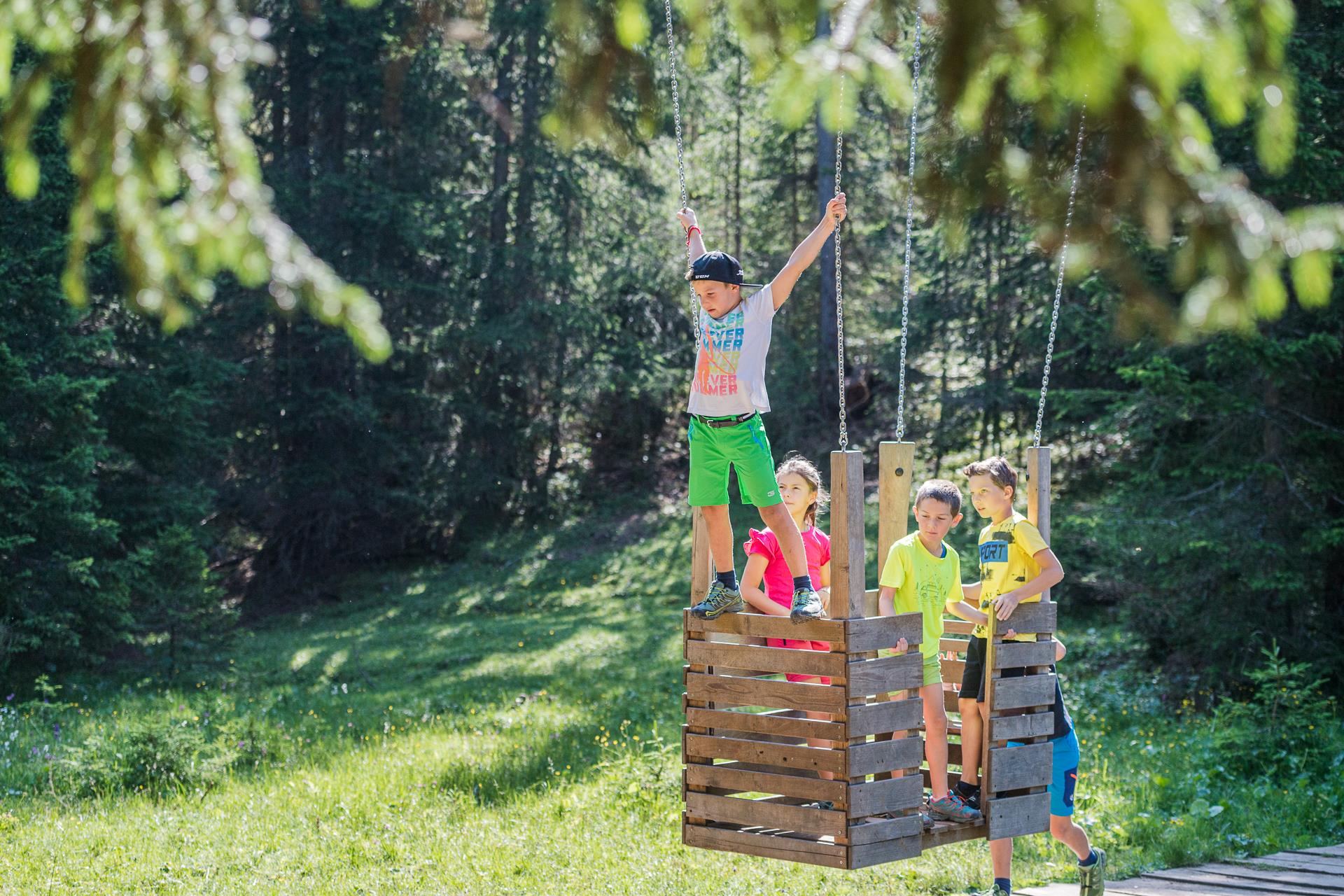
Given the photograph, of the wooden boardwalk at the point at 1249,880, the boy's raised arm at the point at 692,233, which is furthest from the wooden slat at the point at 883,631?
the wooden boardwalk at the point at 1249,880

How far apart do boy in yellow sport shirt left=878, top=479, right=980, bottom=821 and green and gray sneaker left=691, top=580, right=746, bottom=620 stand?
0.60 meters

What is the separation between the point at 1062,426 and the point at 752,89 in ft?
36.7

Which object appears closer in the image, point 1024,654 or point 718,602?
point 718,602

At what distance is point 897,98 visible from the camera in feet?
9.33

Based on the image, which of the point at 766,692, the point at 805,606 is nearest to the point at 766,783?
the point at 766,692

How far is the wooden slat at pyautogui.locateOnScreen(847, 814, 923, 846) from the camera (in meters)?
4.66

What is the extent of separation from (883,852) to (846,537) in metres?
1.20

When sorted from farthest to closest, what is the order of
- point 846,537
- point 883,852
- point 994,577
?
point 994,577 < point 883,852 < point 846,537

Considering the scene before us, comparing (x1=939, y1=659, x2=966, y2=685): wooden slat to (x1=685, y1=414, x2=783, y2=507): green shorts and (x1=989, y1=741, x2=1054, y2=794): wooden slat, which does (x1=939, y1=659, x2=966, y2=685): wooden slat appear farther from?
(x1=685, y1=414, x2=783, y2=507): green shorts

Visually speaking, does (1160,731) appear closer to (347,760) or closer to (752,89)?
(347,760)

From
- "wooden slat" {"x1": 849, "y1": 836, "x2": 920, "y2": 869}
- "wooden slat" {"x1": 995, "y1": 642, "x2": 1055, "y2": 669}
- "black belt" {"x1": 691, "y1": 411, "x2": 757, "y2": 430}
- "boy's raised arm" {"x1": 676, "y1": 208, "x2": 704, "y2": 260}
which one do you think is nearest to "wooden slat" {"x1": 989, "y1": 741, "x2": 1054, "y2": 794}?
"wooden slat" {"x1": 995, "y1": 642, "x2": 1055, "y2": 669}

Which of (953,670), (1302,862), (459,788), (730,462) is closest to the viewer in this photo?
(730,462)

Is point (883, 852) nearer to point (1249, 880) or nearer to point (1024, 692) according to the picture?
point (1024, 692)

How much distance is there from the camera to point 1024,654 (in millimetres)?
5352
